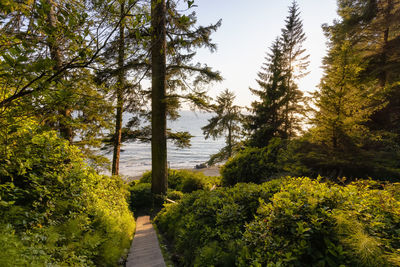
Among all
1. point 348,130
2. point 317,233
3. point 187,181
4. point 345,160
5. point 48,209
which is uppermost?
point 348,130

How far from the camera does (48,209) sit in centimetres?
330

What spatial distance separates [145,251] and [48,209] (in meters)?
2.63

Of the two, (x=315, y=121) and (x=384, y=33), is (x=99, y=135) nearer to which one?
(x=315, y=121)

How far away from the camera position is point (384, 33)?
978cm

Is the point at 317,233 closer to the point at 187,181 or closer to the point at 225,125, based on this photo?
the point at 187,181

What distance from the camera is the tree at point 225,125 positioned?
2281 cm

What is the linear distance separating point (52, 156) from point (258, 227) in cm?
417

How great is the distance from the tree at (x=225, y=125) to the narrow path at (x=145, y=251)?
16598mm

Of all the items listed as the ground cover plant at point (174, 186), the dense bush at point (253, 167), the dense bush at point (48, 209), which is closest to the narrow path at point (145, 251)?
the dense bush at point (48, 209)

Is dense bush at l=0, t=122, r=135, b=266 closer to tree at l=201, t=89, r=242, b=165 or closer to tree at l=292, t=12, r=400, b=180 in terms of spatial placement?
tree at l=292, t=12, r=400, b=180

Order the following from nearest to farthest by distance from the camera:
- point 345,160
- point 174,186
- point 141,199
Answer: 1. point 345,160
2. point 141,199
3. point 174,186

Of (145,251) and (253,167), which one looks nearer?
(145,251)

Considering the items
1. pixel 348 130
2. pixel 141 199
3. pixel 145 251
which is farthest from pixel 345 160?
pixel 141 199

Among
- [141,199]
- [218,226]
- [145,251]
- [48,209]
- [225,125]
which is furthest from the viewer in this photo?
[225,125]
